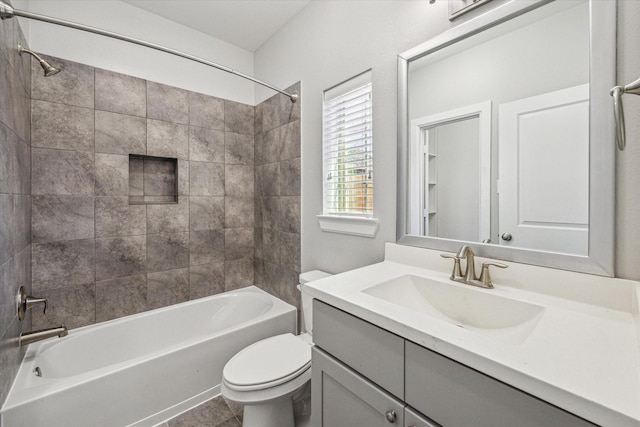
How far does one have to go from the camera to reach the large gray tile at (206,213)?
2264 millimetres

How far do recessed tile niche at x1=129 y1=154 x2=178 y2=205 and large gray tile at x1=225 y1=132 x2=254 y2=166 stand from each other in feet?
1.49

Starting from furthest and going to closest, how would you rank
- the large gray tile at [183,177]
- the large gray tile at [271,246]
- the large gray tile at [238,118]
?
the large gray tile at [238,118]
the large gray tile at [271,246]
the large gray tile at [183,177]

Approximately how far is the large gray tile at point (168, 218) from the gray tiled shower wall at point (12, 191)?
0.65 m

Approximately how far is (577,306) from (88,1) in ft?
10.0

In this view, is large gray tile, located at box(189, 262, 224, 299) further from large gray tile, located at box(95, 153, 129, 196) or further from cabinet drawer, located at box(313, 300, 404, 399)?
cabinet drawer, located at box(313, 300, 404, 399)

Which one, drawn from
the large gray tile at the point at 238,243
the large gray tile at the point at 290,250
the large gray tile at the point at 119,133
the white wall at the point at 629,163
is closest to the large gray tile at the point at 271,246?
the large gray tile at the point at 290,250

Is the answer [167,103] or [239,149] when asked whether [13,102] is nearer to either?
[167,103]

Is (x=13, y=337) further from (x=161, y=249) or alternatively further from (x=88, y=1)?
(x=88, y=1)

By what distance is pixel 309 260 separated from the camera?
77.0 inches

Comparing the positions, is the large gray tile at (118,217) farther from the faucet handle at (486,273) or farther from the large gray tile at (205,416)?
the faucet handle at (486,273)

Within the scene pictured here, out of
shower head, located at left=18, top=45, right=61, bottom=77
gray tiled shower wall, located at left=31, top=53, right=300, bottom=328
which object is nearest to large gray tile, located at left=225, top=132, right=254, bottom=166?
gray tiled shower wall, located at left=31, top=53, right=300, bottom=328

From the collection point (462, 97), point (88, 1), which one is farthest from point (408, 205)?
point (88, 1)

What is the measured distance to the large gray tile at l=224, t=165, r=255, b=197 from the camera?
8.02ft

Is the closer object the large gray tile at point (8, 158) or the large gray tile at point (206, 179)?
the large gray tile at point (8, 158)
